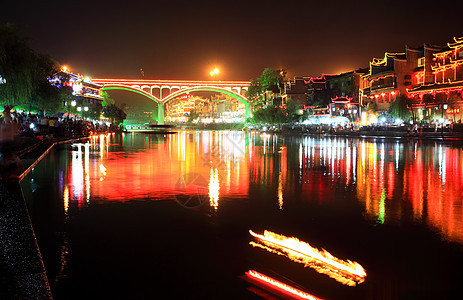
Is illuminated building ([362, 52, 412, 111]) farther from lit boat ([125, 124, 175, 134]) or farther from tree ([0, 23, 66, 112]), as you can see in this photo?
tree ([0, 23, 66, 112])

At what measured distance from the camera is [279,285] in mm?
4605

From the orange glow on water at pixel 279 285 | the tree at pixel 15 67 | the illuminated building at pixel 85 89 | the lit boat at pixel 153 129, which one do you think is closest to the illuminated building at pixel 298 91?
the lit boat at pixel 153 129

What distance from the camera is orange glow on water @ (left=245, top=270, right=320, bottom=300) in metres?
4.35

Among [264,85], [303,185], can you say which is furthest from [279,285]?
[264,85]

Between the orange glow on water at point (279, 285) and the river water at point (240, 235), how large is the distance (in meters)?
0.05

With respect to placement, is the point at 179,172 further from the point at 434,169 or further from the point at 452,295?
the point at 452,295

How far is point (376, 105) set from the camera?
2694 inches

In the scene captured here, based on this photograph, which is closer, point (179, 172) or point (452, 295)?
point (452, 295)

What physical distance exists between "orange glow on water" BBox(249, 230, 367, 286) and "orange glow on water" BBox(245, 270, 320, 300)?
61cm

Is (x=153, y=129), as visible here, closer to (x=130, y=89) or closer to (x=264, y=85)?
(x=130, y=89)

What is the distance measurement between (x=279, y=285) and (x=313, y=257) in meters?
1.06

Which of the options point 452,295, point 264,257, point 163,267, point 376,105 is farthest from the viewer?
point 376,105

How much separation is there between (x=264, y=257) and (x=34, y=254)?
2.62m

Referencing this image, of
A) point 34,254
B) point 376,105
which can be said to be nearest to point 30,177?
point 34,254
